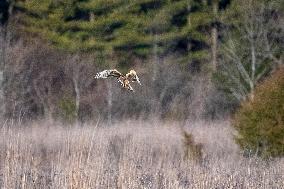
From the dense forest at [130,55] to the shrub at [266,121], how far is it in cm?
991

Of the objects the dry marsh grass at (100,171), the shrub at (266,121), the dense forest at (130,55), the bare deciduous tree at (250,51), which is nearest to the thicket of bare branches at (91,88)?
the dense forest at (130,55)

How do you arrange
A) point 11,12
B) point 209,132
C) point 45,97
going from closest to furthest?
1. point 209,132
2. point 45,97
3. point 11,12

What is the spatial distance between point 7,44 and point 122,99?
12.5 ft

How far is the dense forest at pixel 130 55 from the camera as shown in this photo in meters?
24.9

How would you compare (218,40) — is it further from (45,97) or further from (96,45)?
(45,97)

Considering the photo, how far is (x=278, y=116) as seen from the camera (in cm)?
A: 1380

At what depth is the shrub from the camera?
13781mm

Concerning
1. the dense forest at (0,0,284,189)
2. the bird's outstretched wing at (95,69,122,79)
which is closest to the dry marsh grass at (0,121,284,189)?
the bird's outstretched wing at (95,69,122,79)

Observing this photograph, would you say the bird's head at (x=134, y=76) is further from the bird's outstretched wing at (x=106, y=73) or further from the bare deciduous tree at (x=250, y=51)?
the bare deciduous tree at (x=250, y=51)

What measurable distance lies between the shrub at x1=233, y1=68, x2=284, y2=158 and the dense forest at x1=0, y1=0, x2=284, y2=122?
9.91m

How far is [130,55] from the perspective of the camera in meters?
27.5

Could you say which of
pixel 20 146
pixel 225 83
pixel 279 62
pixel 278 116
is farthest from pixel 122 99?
pixel 20 146

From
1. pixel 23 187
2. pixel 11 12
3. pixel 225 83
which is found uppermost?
pixel 11 12

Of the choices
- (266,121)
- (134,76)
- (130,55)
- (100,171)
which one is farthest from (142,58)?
(134,76)
